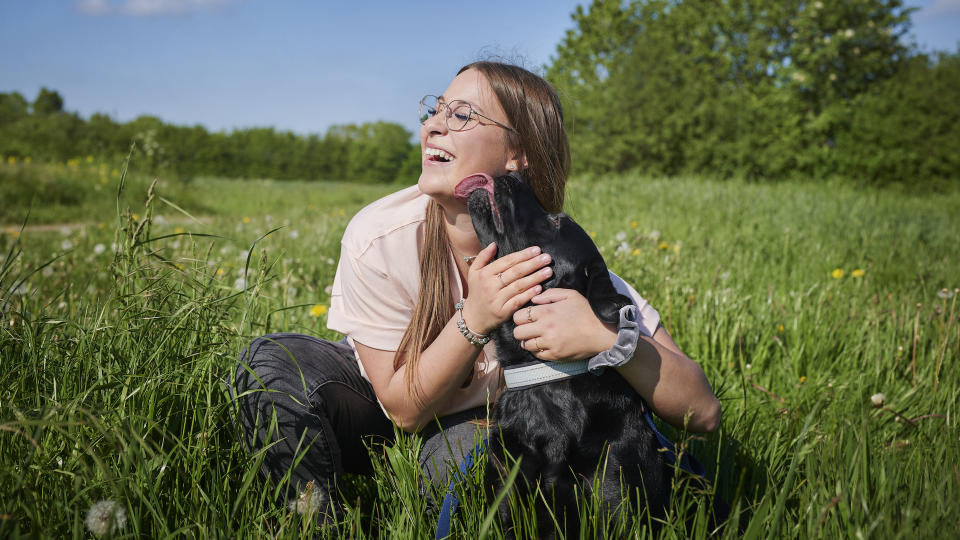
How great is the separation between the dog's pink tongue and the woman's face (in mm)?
69

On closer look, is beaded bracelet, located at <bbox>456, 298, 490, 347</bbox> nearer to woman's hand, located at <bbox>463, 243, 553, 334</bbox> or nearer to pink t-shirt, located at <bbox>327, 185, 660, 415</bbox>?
woman's hand, located at <bbox>463, 243, 553, 334</bbox>

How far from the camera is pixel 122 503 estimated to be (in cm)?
126

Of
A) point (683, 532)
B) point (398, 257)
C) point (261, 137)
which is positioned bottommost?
point (683, 532)

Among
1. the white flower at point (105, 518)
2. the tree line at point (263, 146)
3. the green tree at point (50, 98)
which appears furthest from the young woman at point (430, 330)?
the green tree at point (50, 98)

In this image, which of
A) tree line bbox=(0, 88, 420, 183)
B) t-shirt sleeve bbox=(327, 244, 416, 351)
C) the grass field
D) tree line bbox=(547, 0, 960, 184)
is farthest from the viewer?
tree line bbox=(0, 88, 420, 183)

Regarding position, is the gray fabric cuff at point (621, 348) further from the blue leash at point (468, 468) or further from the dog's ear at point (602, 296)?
the blue leash at point (468, 468)

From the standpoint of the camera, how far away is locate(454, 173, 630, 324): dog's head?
138 centimetres

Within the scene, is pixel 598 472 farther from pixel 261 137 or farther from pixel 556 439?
pixel 261 137

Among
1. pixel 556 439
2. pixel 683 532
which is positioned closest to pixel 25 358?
pixel 556 439

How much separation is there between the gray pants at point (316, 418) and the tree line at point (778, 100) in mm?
15243

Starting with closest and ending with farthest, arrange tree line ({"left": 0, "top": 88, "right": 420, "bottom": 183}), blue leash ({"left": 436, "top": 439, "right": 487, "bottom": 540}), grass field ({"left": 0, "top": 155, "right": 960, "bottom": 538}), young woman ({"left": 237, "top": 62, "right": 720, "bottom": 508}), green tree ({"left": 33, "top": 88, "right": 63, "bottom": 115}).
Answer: grass field ({"left": 0, "top": 155, "right": 960, "bottom": 538}) < blue leash ({"left": 436, "top": 439, "right": 487, "bottom": 540}) < young woman ({"left": 237, "top": 62, "right": 720, "bottom": 508}) < tree line ({"left": 0, "top": 88, "right": 420, "bottom": 183}) < green tree ({"left": 33, "top": 88, "right": 63, "bottom": 115})

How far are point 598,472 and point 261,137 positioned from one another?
42.4 meters

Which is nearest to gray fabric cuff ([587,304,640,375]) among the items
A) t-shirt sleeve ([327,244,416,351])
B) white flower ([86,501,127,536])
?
t-shirt sleeve ([327,244,416,351])

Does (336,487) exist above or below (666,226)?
below
